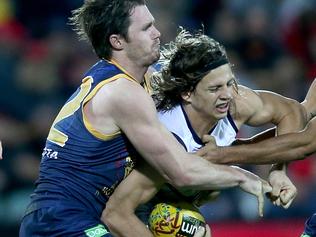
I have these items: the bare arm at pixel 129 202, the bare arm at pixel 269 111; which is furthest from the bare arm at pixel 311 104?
the bare arm at pixel 129 202

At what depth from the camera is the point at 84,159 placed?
234 inches

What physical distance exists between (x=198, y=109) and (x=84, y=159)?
79cm

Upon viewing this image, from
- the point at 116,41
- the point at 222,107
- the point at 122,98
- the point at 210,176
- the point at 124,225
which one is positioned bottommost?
the point at 124,225

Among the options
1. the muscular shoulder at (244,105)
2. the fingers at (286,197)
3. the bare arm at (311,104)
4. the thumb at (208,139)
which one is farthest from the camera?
the bare arm at (311,104)

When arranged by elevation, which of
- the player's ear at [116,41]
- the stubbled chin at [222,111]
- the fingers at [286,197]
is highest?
the player's ear at [116,41]

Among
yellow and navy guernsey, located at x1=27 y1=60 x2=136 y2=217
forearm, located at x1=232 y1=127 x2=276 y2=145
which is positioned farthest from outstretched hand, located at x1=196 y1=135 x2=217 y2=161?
yellow and navy guernsey, located at x1=27 y1=60 x2=136 y2=217

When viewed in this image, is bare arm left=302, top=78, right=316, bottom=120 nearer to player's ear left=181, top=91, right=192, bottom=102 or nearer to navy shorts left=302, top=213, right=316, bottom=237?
navy shorts left=302, top=213, right=316, bottom=237

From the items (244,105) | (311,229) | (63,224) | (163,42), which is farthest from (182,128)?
(163,42)

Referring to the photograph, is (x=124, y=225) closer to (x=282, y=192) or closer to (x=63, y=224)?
(x=63, y=224)

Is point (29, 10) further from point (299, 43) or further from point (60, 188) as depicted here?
point (60, 188)

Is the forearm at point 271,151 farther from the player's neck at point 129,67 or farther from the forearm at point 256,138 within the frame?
the player's neck at point 129,67

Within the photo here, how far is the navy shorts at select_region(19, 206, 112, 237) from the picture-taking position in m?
5.85

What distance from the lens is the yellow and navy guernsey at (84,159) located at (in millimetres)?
5938

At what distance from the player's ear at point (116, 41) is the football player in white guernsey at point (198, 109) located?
380 millimetres
